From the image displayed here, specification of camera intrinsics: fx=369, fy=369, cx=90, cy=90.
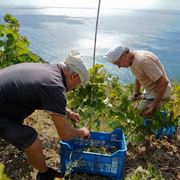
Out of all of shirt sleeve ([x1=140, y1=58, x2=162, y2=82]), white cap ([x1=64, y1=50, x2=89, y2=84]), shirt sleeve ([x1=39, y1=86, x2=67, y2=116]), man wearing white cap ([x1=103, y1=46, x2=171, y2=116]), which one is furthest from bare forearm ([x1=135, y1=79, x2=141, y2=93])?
shirt sleeve ([x1=39, y1=86, x2=67, y2=116])

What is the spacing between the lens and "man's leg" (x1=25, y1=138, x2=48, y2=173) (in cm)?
355

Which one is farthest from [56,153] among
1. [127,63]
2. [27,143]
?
[127,63]

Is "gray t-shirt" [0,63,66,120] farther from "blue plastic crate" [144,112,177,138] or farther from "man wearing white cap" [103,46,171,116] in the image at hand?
"blue plastic crate" [144,112,177,138]

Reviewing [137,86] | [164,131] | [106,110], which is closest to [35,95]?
[106,110]

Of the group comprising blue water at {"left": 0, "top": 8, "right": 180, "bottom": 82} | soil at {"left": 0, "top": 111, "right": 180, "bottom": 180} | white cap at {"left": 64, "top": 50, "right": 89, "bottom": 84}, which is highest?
white cap at {"left": 64, "top": 50, "right": 89, "bottom": 84}

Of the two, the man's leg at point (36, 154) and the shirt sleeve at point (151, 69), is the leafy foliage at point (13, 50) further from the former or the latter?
the man's leg at point (36, 154)

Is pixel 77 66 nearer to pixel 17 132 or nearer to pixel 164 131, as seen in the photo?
pixel 17 132

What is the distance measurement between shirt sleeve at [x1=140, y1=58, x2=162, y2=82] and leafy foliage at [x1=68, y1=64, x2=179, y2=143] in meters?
0.39

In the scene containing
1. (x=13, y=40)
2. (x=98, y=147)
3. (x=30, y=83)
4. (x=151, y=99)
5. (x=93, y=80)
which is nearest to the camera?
(x=30, y=83)

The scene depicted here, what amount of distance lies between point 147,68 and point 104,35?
21.7 feet

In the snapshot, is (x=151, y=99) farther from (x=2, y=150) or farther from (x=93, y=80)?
(x=2, y=150)

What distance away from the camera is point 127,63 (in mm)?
4566

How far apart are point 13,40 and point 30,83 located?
7.19 ft

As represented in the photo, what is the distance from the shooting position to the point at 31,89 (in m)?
3.25
